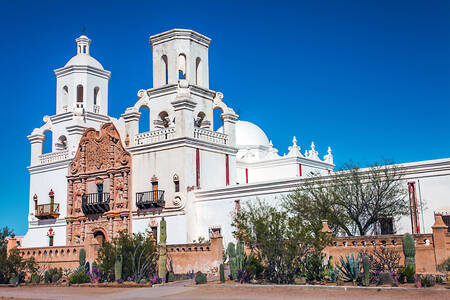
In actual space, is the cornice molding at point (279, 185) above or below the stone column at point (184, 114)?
below

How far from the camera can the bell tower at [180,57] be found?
37750mm

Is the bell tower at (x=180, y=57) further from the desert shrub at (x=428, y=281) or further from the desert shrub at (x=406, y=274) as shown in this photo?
the desert shrub at (x=428, y=281)

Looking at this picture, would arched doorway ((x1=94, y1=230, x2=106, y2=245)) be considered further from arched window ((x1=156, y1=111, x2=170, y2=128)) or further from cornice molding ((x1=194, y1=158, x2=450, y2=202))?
arched window ((x1=156, y1=111, x2=170, y2=128))

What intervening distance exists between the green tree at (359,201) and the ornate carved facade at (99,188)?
44.6 ft

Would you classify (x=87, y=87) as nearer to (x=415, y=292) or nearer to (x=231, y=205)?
(x=231, y=205)

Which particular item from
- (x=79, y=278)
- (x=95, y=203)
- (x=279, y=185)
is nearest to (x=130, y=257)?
→ (x=79, y=278)

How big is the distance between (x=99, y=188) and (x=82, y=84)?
9490 millimetres

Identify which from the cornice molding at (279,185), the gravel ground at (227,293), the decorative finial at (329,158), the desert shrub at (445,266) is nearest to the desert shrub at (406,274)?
the desert shrub at (445,266)

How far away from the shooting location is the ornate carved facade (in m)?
36.6

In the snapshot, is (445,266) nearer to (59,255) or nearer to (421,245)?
(421,245)

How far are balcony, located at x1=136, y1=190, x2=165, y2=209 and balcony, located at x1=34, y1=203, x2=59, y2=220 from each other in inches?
316

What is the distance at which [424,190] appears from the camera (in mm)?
26375

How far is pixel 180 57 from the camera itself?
1551 inches

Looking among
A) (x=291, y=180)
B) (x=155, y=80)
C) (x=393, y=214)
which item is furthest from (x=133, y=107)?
(x=393, y=214)
